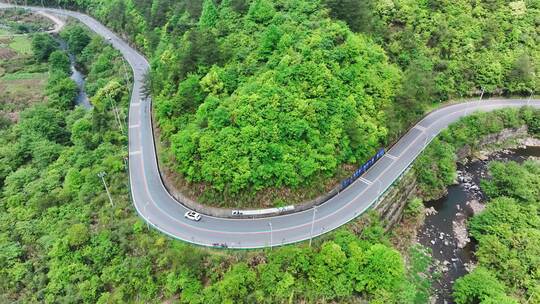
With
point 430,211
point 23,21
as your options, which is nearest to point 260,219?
point 430,211

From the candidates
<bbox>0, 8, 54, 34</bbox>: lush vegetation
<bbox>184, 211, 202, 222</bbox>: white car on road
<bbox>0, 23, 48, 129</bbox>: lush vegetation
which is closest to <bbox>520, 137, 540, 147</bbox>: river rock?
<bbox>184, 211, 202, 222</bbox>: white car on road

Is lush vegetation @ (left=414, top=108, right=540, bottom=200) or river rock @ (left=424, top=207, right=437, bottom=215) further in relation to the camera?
lush vegetation @ (left=414, top=108, right=540, bottom=200)

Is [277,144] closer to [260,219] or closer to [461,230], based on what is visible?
[260,219]

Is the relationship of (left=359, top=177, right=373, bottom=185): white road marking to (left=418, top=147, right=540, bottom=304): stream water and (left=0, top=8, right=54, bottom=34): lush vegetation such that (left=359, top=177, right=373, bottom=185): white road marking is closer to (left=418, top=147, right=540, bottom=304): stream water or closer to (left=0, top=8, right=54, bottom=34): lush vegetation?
(left=418, top=147, right=540, bottom=304): stream water

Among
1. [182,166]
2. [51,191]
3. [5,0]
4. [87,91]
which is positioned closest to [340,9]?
[182,166]

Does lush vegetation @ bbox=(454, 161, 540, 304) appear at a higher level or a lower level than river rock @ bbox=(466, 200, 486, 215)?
higher

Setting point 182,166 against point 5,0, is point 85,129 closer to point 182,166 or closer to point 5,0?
point 182,166
